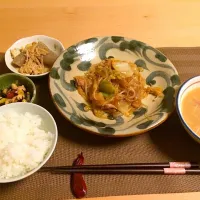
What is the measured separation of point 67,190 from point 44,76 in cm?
59

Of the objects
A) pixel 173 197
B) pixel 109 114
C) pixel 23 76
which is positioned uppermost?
pixel 23 76

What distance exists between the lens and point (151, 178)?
3.99ft

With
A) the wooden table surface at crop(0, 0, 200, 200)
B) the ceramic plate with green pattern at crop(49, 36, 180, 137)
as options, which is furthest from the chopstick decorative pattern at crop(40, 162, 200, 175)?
the wooden table surface at crop(0, 0, 200, 200)

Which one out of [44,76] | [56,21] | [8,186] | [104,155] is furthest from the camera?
[56,21]

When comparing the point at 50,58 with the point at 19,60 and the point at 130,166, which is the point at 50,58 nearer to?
the point at 19,60

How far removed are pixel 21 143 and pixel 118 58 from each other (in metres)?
0.69

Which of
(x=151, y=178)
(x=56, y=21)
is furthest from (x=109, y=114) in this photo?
(x=56, y=21)

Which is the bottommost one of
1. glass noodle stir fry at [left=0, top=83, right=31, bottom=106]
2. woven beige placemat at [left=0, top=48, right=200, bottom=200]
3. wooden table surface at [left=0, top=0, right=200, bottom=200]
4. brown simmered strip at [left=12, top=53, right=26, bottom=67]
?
woven beige placemat at [left=0, top=48, right=200, bottom=200]

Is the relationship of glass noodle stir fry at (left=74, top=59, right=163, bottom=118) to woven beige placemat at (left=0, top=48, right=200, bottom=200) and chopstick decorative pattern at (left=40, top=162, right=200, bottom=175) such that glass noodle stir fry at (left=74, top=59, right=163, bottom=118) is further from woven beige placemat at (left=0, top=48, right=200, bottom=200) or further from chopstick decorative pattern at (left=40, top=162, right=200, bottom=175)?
chopstick decorative pattern at (left=40, top=162, right=200, bottom=175)

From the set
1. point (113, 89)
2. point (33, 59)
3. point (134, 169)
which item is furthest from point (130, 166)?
point (33, 59)

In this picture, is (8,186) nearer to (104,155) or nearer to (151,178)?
(104,155)

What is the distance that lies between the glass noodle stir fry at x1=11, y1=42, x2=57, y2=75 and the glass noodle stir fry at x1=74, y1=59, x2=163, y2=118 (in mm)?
193

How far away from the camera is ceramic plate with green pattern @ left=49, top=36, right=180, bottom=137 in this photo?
1.27 metres

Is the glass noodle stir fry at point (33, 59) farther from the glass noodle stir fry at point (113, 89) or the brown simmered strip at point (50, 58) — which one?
the glass noodle stir fry at point (113, 89)
